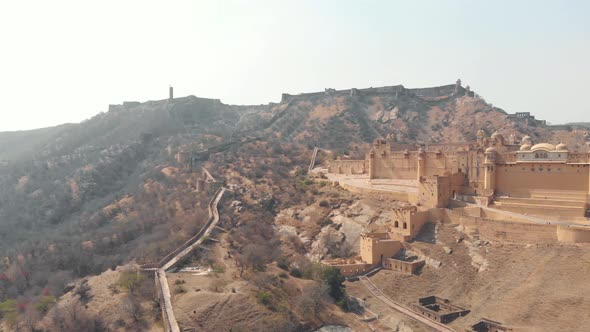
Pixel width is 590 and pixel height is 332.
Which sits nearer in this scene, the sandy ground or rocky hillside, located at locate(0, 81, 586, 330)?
the sandy ground

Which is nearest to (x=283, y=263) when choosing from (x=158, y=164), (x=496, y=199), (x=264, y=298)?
(x=264, y=298)

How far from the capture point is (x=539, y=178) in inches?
1133

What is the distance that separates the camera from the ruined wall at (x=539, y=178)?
89.7 feet

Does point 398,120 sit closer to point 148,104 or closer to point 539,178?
point 539,178

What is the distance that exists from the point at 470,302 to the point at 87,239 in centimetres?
2998

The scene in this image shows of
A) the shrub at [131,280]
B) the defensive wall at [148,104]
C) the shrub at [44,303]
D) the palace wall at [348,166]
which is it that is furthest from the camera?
the defensive wall at [148,104]

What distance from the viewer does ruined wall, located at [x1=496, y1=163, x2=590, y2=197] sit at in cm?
2734

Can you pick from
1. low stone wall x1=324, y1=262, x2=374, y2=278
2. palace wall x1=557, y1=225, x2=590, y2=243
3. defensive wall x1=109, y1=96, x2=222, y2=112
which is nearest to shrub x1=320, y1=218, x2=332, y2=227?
low stone wall x1=324, y1=262, x2=374, y2=278

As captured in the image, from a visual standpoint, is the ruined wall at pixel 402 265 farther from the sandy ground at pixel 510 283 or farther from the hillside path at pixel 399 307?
the hillside path at pixel 399 307

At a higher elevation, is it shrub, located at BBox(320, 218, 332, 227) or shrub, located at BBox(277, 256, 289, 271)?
shrub, located at BBox(320, 218, 332, 227)

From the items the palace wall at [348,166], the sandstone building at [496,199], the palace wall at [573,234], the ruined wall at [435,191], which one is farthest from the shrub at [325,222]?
the palace wall at [573,234]

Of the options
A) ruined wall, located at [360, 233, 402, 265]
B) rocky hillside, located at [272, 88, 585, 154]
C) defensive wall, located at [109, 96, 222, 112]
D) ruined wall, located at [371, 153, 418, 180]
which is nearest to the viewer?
ruined wall, located at [360, 233, 402, 265]

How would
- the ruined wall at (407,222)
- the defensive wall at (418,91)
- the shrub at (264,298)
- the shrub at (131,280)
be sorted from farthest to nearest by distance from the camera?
the defensive wall at (418,91), the ruined wall at (407,222), the shrub at (131,280), the shrub at (264,298)

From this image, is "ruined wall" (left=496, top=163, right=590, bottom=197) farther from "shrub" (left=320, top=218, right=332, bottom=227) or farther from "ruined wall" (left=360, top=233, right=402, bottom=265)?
"shrub" (left=320, top=218, right=332, bottom=227)
